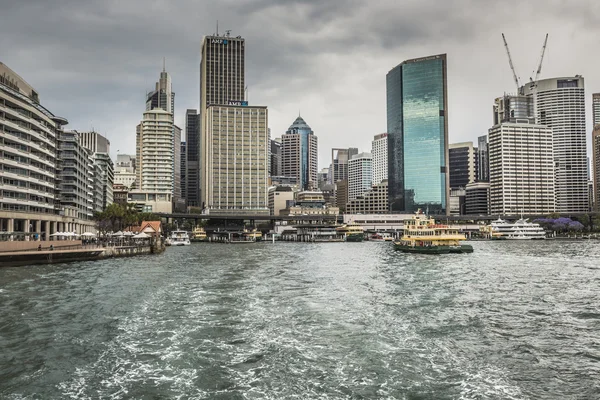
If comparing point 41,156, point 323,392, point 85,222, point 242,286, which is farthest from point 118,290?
point 85,222

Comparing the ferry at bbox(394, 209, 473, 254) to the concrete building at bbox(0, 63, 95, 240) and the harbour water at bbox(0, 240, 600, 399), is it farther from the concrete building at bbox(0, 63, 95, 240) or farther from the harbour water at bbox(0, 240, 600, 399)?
the concrete building at bbox(0, 63, 95, 240)

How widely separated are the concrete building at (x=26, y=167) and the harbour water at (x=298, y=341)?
63.3m

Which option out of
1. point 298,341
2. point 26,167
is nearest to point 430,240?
point 26,167

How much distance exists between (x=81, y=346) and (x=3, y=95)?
10079cm

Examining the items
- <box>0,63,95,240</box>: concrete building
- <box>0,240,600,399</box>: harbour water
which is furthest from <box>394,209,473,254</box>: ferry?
<box>0,63,95,240</box>: concrete building

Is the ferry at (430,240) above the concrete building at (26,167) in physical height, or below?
below

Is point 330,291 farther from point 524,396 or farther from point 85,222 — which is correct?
point 85,222

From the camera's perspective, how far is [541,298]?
46125mm

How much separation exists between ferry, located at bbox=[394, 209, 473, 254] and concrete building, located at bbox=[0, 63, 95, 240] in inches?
3401

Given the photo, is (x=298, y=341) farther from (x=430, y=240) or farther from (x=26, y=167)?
(x=26, y=167)

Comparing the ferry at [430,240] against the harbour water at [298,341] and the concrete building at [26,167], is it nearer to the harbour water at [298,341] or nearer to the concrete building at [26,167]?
the harbour water at [298,341]

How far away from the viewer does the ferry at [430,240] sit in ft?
383

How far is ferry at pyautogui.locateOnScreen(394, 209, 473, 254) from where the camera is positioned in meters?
117

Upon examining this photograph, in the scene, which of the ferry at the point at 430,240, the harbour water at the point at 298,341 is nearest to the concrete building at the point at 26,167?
the harbour water at the point at 298,341
